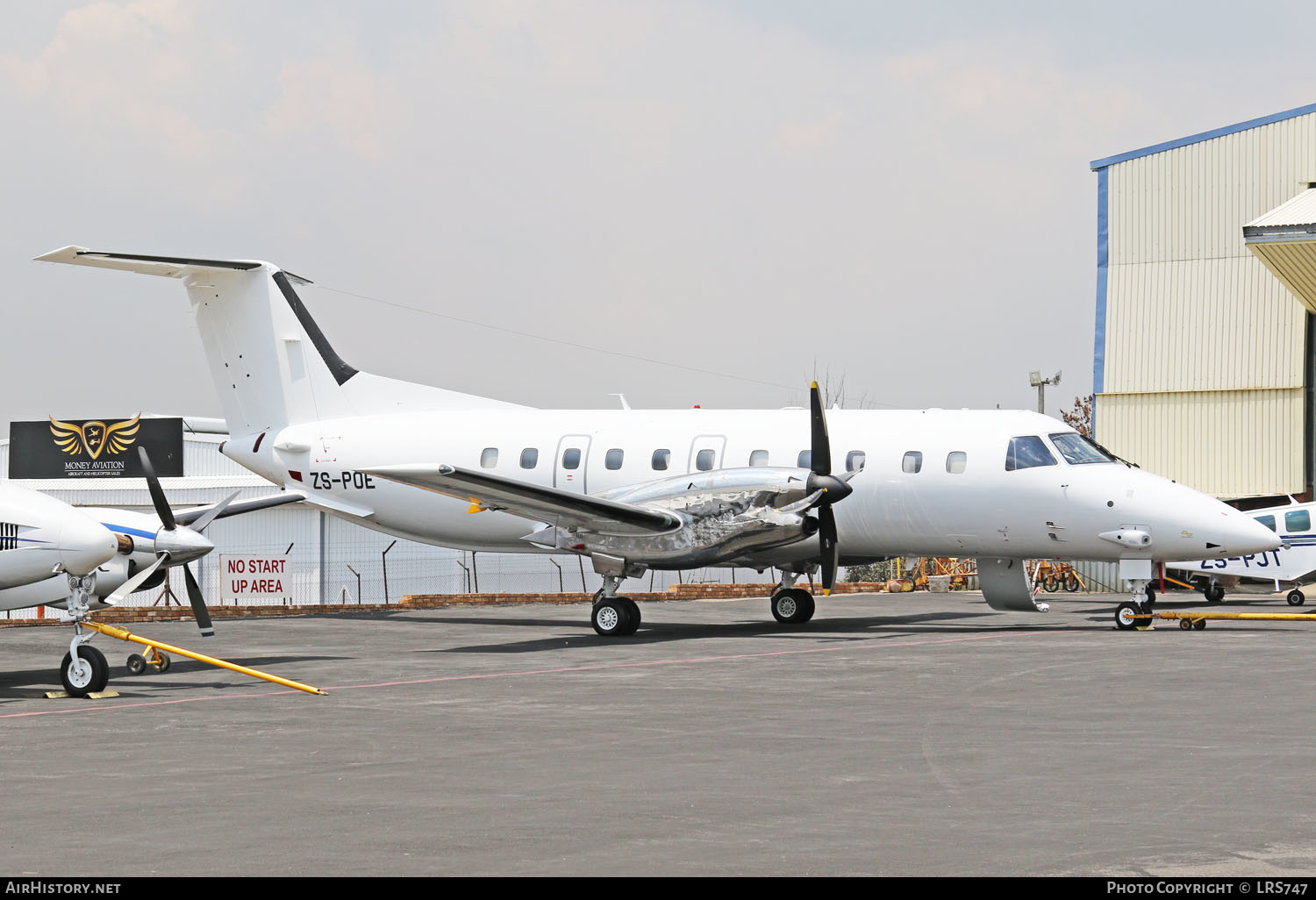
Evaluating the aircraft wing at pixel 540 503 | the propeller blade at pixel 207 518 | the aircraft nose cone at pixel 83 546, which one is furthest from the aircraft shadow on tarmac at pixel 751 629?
the aircraft nose cone at pixel 83 546

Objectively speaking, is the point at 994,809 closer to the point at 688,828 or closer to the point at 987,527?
the point at 688,828

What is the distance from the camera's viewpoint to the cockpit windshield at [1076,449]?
74.3 ft

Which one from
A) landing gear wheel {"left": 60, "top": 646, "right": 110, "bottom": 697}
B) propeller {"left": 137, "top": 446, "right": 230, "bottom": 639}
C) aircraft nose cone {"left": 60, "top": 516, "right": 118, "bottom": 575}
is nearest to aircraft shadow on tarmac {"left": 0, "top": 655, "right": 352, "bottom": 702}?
landing gear wheel {"left": 60, "top": 646, "right": 110, "bottom": 697}

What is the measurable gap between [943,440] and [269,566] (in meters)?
20.7

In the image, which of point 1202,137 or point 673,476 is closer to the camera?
point 673,476

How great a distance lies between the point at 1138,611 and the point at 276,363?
50.6ft

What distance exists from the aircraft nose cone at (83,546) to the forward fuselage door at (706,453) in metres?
11.3

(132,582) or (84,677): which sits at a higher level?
(132,582)

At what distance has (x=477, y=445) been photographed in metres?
26.3

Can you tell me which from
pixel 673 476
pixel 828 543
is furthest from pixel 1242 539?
pixel 673 476

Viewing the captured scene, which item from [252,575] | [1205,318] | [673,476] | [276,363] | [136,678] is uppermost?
[1205,318]

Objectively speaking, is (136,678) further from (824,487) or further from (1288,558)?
(1288,558)

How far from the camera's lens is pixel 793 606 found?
25391mm

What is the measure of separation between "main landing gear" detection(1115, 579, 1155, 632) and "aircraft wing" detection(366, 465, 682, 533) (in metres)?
6.88
